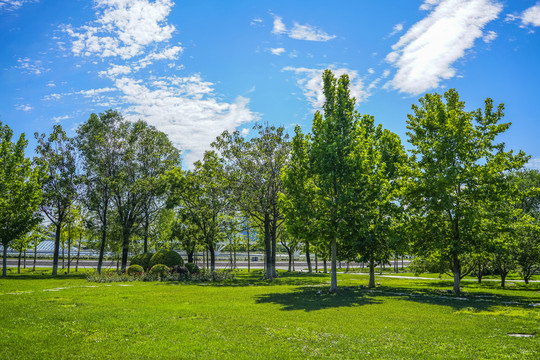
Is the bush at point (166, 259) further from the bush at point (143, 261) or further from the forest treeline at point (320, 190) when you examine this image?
the forest treeline at point (320, 190)

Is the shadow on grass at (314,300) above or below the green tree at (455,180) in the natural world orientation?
below

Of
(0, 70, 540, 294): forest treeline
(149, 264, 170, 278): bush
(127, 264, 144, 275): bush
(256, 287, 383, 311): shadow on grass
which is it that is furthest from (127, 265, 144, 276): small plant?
(256, 287, 383, 311): shadow on grass

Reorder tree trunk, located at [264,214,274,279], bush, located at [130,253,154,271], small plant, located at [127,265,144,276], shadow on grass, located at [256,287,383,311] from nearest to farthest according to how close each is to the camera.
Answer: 1. shadow on grass, located at [256,287,383,311]
2. small plant, located at [127,265,144,276]
3. tree trunk, located at [264,214,274,279]
4. bush, located at [130,253,154,271]

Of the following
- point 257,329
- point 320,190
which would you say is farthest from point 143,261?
point 257,329

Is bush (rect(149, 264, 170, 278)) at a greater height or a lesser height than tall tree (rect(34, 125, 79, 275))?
lesser

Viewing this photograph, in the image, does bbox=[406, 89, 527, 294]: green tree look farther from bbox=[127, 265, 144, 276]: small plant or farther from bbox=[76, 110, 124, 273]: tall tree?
bbox=[76, 110, 124, 273]: tall tree

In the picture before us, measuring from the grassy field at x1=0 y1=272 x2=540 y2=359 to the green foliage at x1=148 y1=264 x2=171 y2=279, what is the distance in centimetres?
1569

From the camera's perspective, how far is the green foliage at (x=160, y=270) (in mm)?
36469

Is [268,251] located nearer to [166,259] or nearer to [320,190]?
[166,259]

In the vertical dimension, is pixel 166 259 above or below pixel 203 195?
below

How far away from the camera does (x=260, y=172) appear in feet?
135

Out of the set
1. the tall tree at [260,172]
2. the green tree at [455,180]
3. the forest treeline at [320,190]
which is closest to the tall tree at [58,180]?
the forest treeline at [320,190]

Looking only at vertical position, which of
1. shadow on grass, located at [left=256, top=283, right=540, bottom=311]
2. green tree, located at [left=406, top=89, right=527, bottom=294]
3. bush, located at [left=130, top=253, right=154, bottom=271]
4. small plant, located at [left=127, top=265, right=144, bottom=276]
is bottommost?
shadow on grass, located at [left=256, top=283, right=540, bottom=311]

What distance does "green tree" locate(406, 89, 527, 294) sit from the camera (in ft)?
82.6
